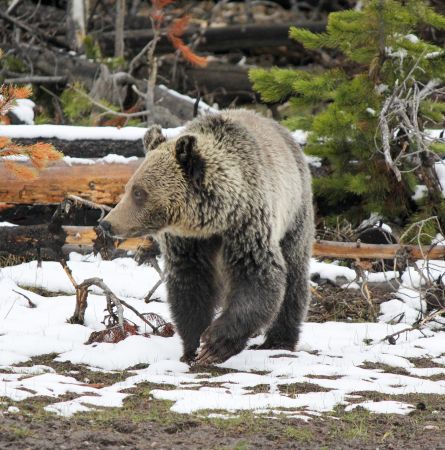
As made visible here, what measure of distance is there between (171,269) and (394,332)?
7.47ft

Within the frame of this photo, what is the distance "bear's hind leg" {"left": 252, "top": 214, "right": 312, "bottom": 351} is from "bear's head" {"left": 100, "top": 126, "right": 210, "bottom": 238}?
1.18 meters

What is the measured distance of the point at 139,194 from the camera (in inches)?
257

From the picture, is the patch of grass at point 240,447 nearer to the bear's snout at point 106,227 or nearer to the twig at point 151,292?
the bear's snout at point 106,227

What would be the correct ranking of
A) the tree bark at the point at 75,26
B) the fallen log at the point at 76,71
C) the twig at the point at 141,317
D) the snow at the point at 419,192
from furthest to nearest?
the tree bark at the point at 75,26, the fallen log at the point at 76,71, the snow at the point at 419,192, the twig at the point at 141,317

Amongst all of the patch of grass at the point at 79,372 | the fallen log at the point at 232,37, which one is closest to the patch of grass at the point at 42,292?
the patch of grass at the point at 79,372

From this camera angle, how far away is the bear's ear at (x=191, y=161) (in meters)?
6.47

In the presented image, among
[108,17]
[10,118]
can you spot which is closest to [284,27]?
[108,17]

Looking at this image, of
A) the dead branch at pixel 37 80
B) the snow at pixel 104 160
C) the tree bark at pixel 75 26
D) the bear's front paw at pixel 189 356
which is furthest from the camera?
the tree bark at pixel 75 26

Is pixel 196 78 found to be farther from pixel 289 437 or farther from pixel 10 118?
pixel 289 437

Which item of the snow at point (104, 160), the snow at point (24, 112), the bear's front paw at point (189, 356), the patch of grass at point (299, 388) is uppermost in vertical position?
the snow at point (24, 112)

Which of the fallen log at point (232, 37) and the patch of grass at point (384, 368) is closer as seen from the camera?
the patch of grass at point (384, 368)

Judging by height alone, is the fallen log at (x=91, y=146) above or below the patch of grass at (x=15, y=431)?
above

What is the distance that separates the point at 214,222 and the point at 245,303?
2.00 ft

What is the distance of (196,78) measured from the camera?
16125 mm
